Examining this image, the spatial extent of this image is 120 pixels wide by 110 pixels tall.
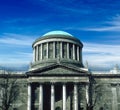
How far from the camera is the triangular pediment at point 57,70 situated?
63.9 metres

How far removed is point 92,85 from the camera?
6781cm

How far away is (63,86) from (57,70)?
362cm

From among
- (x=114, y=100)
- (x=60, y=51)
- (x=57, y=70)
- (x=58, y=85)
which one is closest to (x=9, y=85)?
(x=58, y=85)

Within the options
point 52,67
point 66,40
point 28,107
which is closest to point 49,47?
point 66,40

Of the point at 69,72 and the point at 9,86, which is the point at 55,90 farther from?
the point at 9,86

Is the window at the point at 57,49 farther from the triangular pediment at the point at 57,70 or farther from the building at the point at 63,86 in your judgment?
the triangular pediment at the point at 57,70

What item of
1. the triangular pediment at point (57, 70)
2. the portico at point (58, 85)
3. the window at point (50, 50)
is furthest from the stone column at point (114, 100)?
the window at point (50, 50)

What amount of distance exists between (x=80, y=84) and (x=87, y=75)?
244 centimetres

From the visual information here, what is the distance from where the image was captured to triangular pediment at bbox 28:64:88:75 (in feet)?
210

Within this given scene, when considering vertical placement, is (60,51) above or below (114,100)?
above

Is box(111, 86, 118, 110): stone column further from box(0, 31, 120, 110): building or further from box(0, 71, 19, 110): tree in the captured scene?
box(0, 71, 19, 110): tree

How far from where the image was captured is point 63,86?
63.8 metres

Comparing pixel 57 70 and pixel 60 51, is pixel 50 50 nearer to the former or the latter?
pixel 60 51

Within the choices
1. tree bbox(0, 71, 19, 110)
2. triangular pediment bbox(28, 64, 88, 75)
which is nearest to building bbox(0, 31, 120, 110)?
triangular pediment bbox(28, 64, 88, 75)
